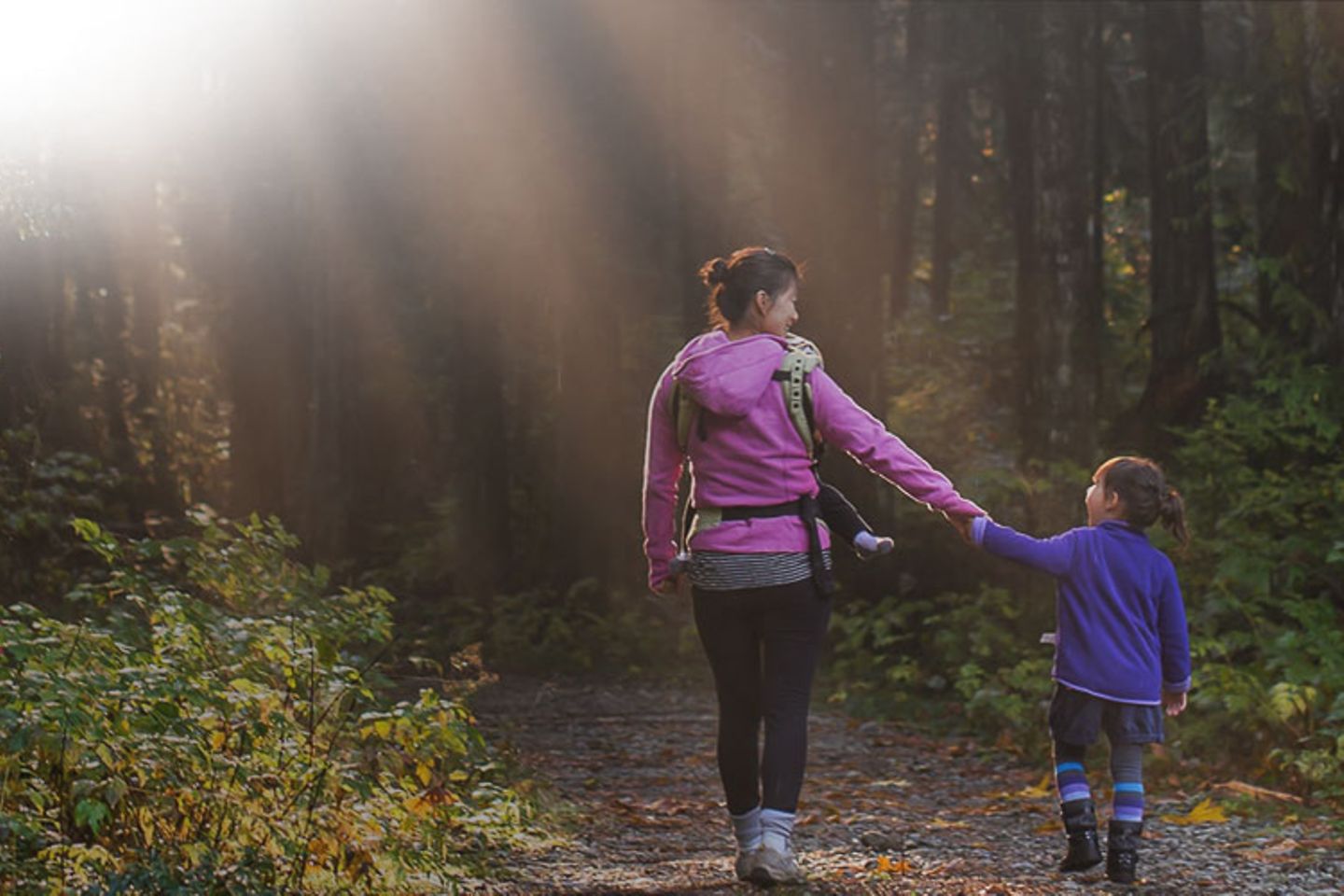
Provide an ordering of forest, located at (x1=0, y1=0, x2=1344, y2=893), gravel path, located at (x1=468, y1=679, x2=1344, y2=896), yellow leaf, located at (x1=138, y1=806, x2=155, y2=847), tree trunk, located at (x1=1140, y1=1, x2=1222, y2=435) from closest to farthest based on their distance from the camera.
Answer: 1. yellow leaf, located at (x1=138, y1=806, x2=155, y2=847)
2. gravel path, located at (x1=468, y1=679, x2=1344, y2=896)
3. forest, located at (x1=0, y1=0, x2=1344, y2=893)
4. tree trunk, located at (x1=1140, y1=1, x2=1222, y2=435)

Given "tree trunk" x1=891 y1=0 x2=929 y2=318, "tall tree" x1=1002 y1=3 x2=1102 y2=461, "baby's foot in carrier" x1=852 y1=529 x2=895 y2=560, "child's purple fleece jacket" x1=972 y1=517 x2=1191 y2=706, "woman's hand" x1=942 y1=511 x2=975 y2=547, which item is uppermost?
"tree trunk" x1=891 y1=0 x2=929 y2=318

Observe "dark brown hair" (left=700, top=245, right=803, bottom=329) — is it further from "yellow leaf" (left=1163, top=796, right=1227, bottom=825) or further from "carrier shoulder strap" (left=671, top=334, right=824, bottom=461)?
"yellow leaf" (left=1163, top=796, right=1227, bottom=825)

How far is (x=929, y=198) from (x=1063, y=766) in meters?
34.7

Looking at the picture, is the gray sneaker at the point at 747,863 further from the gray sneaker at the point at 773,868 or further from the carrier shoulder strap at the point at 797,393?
the carrier shoulder strap at the point at 797,393

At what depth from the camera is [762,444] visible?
6.27 meters

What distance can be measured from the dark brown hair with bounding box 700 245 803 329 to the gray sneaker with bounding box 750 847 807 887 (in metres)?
1.88

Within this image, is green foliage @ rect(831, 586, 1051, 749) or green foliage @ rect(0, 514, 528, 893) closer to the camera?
green foliage @ rect(0, 514, 528, 893)

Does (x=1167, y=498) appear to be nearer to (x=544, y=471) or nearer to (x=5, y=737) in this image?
(x=5, y=737)

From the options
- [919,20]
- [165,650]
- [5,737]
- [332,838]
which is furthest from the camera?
[919,20]

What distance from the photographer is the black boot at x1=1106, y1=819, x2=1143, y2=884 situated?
20.9 feet

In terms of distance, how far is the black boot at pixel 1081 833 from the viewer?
6.46 meters

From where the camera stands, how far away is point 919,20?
25.5 metres

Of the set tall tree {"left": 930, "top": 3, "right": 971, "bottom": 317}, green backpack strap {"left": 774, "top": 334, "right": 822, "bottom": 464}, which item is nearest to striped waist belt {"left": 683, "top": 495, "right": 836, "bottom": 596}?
green backpack strap {"left": 774, "top": 334, "right": 822, "bottom": 464}

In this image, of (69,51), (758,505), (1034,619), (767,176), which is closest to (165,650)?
(758,505)
